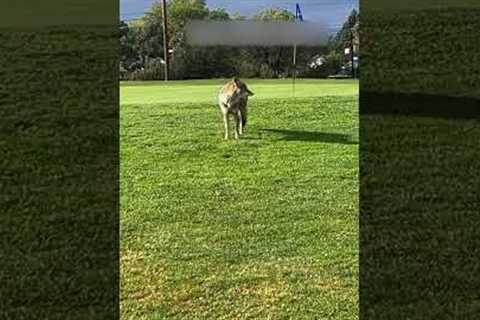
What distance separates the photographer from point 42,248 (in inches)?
113

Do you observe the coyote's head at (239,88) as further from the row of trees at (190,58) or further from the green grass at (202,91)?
the green grass at (202,91)

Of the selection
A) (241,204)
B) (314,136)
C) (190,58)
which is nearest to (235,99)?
(190,58)

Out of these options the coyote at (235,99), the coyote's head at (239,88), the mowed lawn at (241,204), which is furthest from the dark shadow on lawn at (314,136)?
the coyote's head at (239,88)

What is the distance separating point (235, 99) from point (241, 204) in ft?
3.90

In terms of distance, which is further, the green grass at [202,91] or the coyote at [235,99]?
the green grass at [202,91]

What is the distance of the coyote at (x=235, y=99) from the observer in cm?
464

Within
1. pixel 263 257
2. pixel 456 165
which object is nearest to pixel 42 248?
pixel 263 257

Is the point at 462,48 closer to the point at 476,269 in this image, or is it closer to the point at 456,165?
the point at 456,165

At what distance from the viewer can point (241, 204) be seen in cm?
361

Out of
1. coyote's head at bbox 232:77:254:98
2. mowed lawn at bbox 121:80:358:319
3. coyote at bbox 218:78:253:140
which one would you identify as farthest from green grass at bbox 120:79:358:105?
coyote's head at bbox 232:77:254:98

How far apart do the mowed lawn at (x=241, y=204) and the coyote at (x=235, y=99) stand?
0.17 meters

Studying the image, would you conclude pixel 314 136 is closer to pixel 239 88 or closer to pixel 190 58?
pixel 239 88

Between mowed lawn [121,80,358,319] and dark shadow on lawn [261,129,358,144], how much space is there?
0.01 metres

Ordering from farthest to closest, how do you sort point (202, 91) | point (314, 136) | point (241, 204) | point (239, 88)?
point (202, 91)
point (314, 136)
point (239, 88)
point (241, 204)
